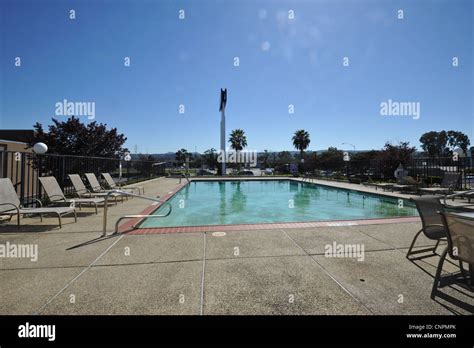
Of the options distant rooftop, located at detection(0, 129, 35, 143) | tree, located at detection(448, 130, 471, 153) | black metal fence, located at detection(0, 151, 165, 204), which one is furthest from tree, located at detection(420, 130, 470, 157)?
distant rooftop, located at detection(0, 129, 35, 143)

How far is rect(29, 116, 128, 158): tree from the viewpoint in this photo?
42.3 ft

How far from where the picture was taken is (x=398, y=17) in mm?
8508

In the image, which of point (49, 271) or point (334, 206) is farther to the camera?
point (334, 206)

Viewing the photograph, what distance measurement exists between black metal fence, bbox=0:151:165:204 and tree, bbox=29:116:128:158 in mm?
1354

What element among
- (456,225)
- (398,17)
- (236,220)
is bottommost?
(236,220)

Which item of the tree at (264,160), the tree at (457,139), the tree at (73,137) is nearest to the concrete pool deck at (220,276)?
the tree at (73,137)

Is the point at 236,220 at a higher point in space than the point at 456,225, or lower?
lower

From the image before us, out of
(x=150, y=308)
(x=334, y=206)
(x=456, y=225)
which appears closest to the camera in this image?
(x=150, y=308)

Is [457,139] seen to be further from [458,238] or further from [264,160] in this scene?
[458,238]

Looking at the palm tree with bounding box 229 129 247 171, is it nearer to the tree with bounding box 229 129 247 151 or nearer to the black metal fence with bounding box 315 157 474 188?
the tree with bounding box 229 129 247 151

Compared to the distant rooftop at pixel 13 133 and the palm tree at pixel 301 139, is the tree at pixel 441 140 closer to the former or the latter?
the palm tree at pixel 301 139
